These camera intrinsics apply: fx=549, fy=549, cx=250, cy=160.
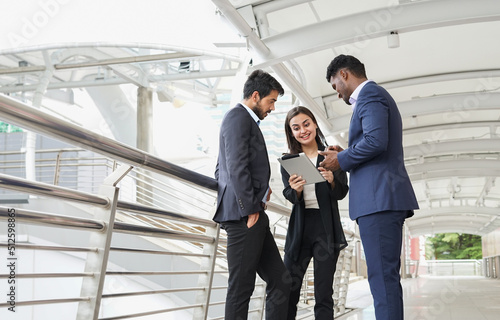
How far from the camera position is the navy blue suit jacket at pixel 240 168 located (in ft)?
8.13

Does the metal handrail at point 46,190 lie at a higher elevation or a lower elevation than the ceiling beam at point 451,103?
lower

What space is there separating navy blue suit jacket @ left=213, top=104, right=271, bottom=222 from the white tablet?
0.25m

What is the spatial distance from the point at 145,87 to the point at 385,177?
14.0 m

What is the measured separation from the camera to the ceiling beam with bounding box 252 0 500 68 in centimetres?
529

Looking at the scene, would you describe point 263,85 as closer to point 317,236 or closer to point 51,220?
point 317,236

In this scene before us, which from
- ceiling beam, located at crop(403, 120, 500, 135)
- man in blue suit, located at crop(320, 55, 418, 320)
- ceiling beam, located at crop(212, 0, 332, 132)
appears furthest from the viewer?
ceiling beam, located at crop(403, 120, 500, 135)

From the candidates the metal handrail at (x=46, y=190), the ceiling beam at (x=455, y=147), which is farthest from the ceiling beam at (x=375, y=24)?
the ceiling beam at (x=455, y=147)

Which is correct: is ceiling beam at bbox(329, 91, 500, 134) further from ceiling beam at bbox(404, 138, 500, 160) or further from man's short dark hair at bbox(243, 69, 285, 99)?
man's short dark hair at bbox(243, 69, 285, 99)

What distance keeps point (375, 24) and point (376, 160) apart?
334cm

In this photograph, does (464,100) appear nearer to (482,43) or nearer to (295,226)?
(482,43)

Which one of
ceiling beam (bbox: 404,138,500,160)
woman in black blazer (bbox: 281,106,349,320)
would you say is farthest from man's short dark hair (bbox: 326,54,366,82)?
ceiling beam (bbox: 404,138,500,160)

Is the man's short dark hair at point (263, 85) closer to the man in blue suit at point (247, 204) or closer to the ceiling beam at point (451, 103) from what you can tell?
the man in blue suit at point (247, 204)

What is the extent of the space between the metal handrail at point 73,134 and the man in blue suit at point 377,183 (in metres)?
0.87

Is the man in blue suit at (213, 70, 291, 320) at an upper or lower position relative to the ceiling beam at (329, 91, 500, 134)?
lower
